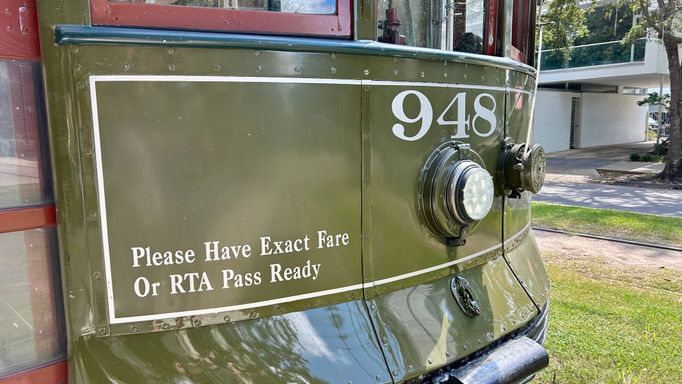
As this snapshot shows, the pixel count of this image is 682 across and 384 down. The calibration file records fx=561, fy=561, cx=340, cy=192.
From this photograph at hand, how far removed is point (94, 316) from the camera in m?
1.46

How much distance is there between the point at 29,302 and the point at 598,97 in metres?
27.1

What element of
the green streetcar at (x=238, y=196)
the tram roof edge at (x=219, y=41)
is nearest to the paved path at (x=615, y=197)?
the green streetcar at (x=238, y=196)

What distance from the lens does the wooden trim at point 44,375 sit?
1.43m

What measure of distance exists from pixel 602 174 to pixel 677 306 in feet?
44.1

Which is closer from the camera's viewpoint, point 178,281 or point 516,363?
point 178,281

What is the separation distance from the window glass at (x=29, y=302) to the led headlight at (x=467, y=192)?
126 cm

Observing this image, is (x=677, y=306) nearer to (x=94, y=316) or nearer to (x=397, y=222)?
(x=397, y=222)

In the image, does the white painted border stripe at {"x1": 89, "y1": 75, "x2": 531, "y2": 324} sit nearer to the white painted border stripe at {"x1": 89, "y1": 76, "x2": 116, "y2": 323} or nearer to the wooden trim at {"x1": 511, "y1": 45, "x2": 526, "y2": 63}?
the white painted border stripe at {"x1": 89, "y1": 76, "x2": 116, "y2": 323}

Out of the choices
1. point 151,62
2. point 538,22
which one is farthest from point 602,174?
point 151,62

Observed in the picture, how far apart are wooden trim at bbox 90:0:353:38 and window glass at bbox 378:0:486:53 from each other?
23 centimetres

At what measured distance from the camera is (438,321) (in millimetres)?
1986

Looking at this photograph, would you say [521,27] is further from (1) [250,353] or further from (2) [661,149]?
(2) [661,149]

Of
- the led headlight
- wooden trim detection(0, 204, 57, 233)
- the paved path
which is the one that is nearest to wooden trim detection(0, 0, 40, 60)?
wooden trim detection(0, 204, 57, 233)

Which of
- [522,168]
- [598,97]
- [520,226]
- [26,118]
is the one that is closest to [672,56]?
[598,97]
